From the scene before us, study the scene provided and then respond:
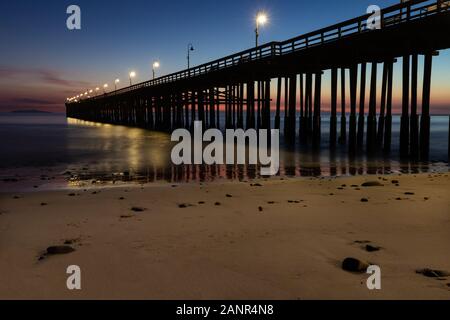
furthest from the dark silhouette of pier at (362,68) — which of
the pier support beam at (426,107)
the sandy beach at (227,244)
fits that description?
the sandy beach at (227,244)

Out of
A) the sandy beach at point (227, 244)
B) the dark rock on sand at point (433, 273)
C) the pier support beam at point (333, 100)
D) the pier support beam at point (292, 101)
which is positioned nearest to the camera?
the sandy beach at point (227, 244)

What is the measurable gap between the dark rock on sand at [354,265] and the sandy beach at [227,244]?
0.13 m

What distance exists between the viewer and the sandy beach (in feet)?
11.5

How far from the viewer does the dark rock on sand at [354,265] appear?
151 inches

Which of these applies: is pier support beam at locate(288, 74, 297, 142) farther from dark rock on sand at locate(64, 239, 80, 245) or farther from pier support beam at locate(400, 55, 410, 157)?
dark rock on sand at locate(64, 239, 80, 245)

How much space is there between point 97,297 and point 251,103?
92.3ft

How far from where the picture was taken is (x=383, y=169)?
1419cm

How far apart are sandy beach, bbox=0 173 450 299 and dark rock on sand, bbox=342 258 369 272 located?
13cm

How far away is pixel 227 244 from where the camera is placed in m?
4.74

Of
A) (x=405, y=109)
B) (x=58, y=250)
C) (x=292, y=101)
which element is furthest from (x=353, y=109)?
(x=58, y=250)

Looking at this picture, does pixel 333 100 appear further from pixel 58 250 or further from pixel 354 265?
pixel 58 250

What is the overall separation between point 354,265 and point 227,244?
143cm

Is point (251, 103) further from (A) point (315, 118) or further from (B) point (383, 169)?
(B) point (383, 169)

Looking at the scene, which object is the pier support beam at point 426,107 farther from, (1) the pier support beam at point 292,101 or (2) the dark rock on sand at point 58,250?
(2) the dark rock on sand at point 58,250
